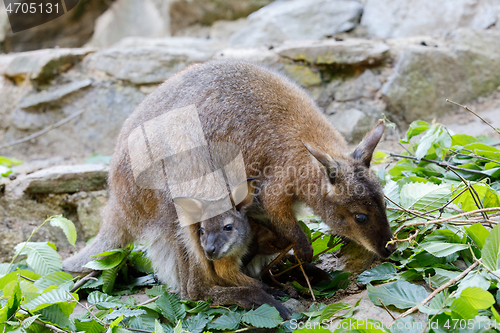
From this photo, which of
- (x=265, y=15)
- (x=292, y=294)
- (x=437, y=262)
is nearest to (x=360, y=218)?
(x=437, y=262)

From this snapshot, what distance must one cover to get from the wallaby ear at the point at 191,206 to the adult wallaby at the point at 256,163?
0.11 m

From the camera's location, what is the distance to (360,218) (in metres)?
3.05

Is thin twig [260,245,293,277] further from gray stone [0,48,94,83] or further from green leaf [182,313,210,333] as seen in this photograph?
gray stone [0,48,94,83]

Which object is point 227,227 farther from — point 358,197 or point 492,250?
point 492,250

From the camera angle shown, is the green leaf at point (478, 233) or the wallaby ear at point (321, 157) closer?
the green leaf at point (478, 233)

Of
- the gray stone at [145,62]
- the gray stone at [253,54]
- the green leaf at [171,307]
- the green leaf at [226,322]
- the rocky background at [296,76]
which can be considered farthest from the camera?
the gray stone at [145,62]

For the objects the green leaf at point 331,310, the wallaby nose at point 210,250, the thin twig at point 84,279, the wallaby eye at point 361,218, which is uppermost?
the wallaby eye at point 361,218

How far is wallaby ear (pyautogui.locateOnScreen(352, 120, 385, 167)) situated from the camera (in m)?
3.06

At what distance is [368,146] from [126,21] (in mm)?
10870

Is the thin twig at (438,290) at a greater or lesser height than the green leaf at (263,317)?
greater

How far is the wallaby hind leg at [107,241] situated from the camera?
3828 millimetres

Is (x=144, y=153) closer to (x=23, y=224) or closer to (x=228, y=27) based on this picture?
(x=23, y=224)

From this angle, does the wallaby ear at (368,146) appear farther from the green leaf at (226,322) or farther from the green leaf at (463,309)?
the green leaf at (226,322)

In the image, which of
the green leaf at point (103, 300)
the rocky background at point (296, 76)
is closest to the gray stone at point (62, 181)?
the rocky background at point (296, 76)
